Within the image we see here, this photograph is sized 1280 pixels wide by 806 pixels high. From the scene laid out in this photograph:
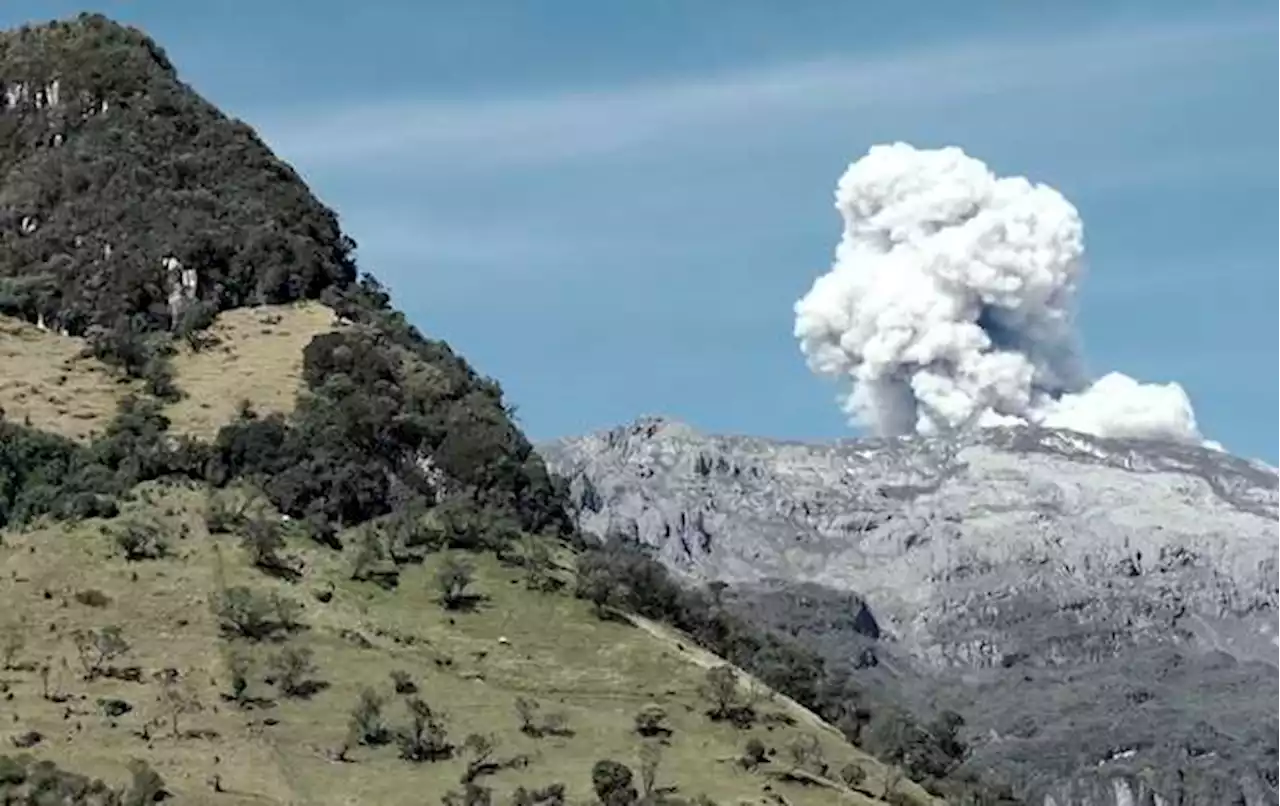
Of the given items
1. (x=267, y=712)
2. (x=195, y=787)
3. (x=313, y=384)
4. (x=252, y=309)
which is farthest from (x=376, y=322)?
(x=195, y=787)

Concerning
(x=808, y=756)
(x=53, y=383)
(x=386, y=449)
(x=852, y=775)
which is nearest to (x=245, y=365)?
(x=53, y=383)

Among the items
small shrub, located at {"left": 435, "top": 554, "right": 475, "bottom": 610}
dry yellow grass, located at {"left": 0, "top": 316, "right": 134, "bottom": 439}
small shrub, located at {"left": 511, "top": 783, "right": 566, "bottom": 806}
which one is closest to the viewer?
small shrub, located at {"left": 511, "top": 783, "right": 566, "bottom": 806}

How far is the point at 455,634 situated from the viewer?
140m

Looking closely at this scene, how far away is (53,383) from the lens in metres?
171

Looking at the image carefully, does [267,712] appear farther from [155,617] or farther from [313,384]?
[313,384]

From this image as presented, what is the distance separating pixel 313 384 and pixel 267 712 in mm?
46672

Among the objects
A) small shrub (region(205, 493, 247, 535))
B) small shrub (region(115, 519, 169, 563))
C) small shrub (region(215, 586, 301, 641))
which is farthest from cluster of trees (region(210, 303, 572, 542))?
small shrub (region(215, 586, 301, 641))

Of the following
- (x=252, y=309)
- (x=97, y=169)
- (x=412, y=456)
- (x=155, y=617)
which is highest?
(x=97, y=169)

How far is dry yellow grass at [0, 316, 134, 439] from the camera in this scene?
163 m

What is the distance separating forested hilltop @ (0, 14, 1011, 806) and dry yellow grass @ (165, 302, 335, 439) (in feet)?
1.01

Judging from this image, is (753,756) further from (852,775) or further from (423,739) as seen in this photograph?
(423,739)

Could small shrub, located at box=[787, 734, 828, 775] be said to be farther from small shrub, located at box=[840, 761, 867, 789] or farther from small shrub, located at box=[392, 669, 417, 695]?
small shrub, located at box=[392, 669, 417, 695]

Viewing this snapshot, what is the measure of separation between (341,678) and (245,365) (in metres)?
48.7

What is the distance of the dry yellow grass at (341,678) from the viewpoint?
119 m
